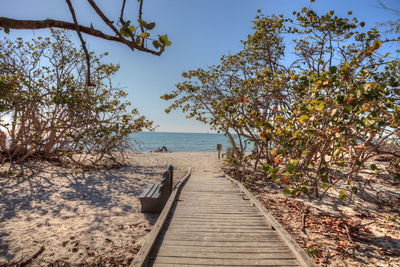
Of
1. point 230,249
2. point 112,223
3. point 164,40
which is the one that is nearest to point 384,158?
point 230,249

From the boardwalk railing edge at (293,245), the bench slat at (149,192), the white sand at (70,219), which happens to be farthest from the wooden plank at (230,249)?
the bench slat at (149,192)

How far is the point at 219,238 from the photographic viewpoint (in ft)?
12.1

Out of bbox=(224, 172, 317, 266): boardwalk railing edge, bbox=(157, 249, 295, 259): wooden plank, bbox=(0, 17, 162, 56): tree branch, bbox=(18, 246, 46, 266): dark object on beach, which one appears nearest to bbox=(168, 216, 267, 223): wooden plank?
bbox=(224, 172, 317, 266): boardwalk railing edge

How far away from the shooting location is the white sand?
3.93 meters

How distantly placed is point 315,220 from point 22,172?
457 inches

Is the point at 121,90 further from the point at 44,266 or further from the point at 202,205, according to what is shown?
the point at 44,266

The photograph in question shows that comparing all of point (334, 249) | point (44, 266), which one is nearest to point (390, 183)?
point (334, 249)

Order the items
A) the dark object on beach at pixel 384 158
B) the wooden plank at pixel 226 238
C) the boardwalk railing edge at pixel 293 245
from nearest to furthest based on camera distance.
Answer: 1. the boardwalk railing edge at pixel 293 245
2. the wooden plank at pixel 226 238
3. the dark object on beach at pixel 384 158

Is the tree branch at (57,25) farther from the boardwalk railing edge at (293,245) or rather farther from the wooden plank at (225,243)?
the boardwalk railing edge at (293,245)

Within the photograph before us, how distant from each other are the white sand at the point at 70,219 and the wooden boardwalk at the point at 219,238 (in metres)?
1.03

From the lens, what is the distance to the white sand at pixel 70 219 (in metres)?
3.93

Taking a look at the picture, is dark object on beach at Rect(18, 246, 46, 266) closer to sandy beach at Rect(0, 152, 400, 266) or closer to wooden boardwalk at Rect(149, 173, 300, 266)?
sandy beach at Rect(0, 152, 400, 266)

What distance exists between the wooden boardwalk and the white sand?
103 cm

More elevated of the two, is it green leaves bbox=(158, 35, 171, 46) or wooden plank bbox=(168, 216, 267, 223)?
green leaves bbox=(158, 35, 171, 46)
